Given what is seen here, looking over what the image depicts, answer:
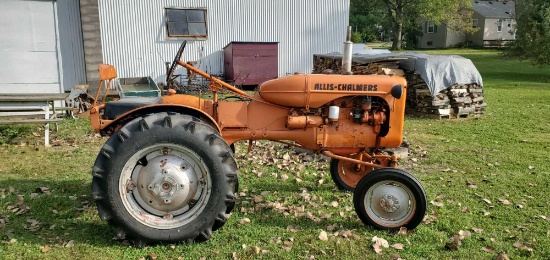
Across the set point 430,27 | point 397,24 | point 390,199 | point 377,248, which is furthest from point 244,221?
point 430,27

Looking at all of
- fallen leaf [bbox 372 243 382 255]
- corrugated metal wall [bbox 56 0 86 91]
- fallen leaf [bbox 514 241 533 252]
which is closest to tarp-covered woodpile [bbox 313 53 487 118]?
fallen leaf [bbox 514 241 533 252]

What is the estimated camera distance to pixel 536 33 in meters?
20.5

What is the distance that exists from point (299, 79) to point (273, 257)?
163cm

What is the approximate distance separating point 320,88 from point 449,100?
23.9 feet

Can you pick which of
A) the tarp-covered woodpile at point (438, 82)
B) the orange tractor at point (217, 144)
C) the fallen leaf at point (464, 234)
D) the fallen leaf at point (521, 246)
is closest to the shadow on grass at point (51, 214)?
the orange tractor at point (217, 144)

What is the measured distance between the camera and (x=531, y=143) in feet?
25.1

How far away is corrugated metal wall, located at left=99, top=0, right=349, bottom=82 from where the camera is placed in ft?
48.8

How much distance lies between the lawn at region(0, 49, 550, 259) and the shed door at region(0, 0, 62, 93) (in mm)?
A: 2146

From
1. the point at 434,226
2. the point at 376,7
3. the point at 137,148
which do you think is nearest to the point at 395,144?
the point at 434,226

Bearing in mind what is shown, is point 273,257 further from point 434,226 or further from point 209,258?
point 434,226

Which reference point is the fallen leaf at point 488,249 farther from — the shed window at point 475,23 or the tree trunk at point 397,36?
the shed window at point 475,23

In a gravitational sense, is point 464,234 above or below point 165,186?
below

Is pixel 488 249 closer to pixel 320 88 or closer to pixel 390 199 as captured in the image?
pixel 390 199

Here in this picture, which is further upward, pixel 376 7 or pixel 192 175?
pixel 376 7
